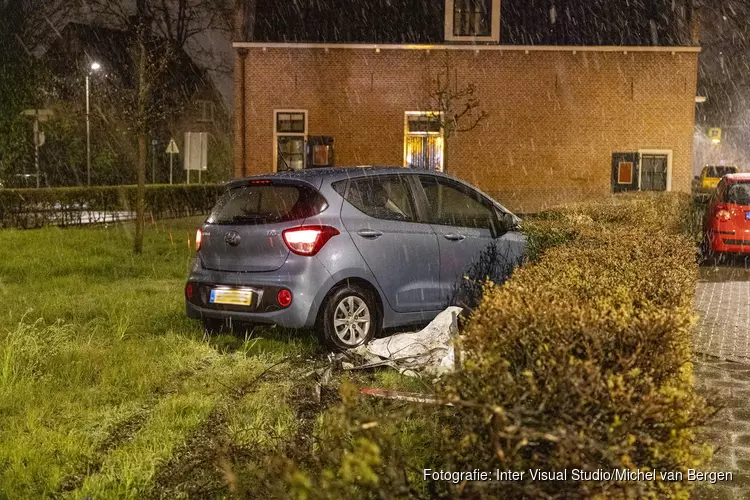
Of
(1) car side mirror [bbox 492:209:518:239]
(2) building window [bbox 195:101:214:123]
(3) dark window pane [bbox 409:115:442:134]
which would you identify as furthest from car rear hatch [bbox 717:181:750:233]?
(2) building window [bbox 195:101:214:123]

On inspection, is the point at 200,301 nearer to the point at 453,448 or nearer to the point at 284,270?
the point at 284,270

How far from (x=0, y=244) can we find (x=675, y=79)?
19025 mm

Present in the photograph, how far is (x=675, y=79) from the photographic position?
82.2 ft

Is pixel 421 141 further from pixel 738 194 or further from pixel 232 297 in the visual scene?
pixel 232 297

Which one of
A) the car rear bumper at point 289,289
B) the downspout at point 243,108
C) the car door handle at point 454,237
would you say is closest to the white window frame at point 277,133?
the downspout at point 243,108

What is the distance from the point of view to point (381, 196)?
7.46m

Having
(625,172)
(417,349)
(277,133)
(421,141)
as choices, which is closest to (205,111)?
(277,133)

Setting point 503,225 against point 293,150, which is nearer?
point 503,225

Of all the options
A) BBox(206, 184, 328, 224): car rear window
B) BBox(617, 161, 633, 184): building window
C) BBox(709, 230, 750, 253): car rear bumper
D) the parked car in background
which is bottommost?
BBox(709, 230, 750, 253): car rear bumper

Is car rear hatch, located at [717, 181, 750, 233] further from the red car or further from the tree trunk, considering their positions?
the tree trunk

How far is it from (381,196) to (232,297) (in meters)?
1.57

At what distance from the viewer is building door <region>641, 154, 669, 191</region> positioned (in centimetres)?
2523

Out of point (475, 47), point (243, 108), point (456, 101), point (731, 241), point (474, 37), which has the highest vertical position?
point (474, 37)

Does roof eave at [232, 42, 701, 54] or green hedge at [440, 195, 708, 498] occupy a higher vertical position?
roof eave at [232, 42, 701, 54]
